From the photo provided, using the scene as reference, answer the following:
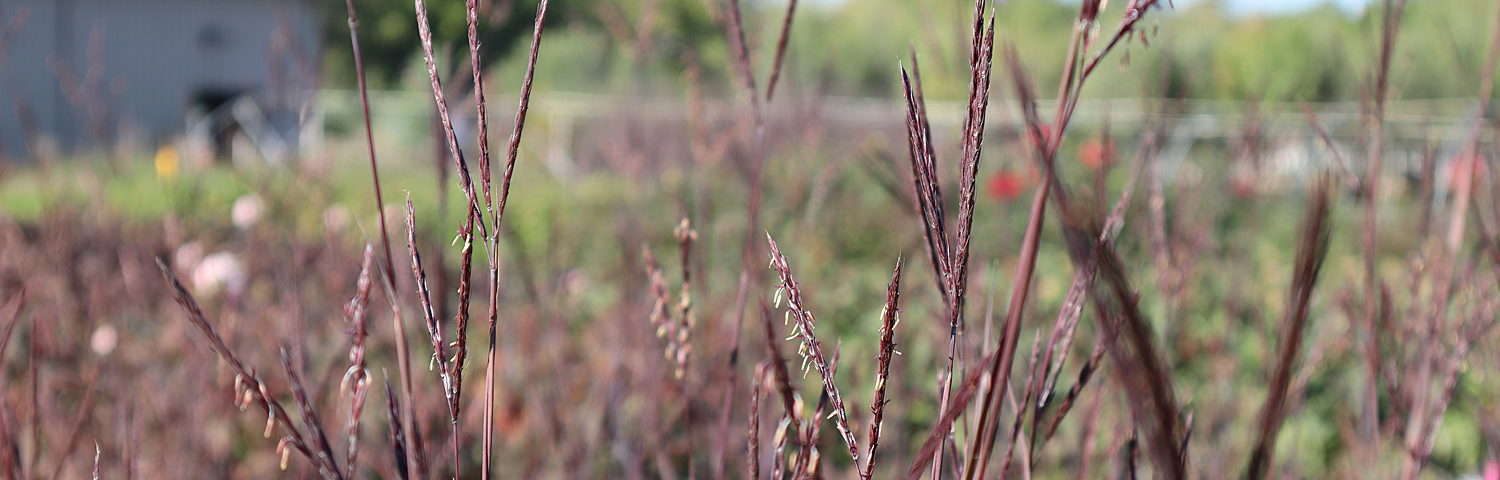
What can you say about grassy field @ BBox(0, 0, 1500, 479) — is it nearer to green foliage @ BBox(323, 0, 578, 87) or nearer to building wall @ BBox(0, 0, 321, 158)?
green foliage @ BBox(323, 0, 578, 87)

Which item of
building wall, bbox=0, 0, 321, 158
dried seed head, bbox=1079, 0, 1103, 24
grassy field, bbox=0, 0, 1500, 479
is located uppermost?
dried seed head, bbox=1079, 0, 1103, 24

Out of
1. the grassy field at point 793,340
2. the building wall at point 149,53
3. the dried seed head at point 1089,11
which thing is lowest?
the building wall at point 149,53

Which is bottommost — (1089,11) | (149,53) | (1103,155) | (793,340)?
(149,53)

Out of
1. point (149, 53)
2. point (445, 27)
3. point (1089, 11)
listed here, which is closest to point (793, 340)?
point (445, 27)

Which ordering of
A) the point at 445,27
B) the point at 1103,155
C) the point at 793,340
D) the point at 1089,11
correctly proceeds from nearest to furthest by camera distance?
the point at 1089,11 < the point at 1103,155 < the point at 445,27 < the point at 793,340

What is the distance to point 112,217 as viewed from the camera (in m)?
3.31

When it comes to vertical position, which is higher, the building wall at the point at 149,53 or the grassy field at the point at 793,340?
the grassy field at the point at 793,340

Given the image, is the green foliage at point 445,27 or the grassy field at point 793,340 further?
the green foliage at point 445,27

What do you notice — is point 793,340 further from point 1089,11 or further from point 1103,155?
point 1089,11

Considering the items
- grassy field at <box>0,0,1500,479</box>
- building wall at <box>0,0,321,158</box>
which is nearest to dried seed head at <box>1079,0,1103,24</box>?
grassy field at <box>0,0,1500,479</box>

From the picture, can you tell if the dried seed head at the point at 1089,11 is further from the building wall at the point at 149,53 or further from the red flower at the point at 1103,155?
the building wall at the point at 149,53

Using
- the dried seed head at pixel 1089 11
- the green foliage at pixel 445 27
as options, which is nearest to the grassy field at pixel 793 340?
the dried seed head at pixel 1089 11

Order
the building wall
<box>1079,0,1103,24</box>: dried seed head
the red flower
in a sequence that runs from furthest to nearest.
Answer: the building wall, the red flower, <box>1079,0,1103,24</box>: dried seed head

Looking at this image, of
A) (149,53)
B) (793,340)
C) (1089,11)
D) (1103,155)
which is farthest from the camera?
(149,53)
